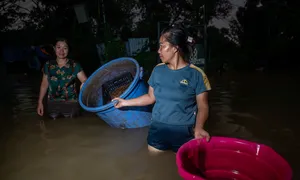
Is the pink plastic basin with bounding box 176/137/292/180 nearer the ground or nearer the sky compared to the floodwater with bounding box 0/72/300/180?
nearer the sky

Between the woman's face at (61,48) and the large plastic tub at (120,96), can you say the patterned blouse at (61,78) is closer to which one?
the woman's face at (61,48)

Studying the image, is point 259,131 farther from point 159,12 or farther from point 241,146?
point 159,12

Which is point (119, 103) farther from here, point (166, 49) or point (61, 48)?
point (61, 48)

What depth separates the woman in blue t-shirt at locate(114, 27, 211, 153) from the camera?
1.80m

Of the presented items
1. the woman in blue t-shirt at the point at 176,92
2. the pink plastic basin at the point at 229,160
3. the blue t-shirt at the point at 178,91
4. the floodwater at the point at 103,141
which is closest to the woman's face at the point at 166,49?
the woman in blue t-shirt at the point at 176,92

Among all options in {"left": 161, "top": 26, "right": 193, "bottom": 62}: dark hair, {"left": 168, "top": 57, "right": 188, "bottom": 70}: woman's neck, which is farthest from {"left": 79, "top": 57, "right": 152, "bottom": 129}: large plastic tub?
{"left": 161, "top": 26, "right": 193, "bottom": 62}: dark hair

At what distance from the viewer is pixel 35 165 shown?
2.08 m

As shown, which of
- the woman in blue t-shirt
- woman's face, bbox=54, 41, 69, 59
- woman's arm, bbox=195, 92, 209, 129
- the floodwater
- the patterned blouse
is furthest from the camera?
the patterned blouse

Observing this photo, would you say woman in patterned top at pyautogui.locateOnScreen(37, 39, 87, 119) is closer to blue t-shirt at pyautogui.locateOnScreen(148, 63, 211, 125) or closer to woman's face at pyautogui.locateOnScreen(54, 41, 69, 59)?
woman's face at pyautogui.locateOnScreen(54, 41, 69, 59)

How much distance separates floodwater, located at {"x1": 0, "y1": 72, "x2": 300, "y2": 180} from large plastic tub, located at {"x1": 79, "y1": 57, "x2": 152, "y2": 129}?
6.6 inches

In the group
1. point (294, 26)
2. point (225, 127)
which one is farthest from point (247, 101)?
point (294, 26)

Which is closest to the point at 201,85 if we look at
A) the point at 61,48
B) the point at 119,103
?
the point at 119,103

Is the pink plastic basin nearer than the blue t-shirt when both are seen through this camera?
Yes

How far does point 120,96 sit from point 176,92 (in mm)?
719
